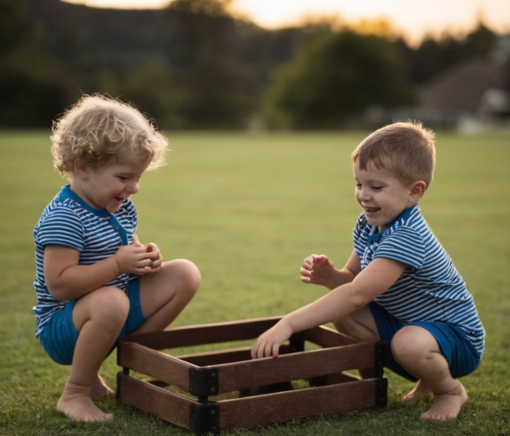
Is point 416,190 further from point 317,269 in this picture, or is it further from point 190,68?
point 190,68

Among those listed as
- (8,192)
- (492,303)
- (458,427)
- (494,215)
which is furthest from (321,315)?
(8,192)

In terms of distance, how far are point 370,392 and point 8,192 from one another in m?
10.8

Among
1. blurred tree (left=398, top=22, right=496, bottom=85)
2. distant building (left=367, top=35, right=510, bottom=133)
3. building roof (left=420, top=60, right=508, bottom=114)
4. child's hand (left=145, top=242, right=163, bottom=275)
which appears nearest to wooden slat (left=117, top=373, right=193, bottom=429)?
child's hand (left=145, top=242, right=163, bottom=275)

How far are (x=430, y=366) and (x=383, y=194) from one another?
2.44 feet

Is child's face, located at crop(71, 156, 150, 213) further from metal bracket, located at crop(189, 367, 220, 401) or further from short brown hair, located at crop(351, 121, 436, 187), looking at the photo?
short brown hair, located at crop(351, 121, 436, 187)

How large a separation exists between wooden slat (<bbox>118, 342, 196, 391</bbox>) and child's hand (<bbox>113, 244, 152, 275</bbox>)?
12.7 inches

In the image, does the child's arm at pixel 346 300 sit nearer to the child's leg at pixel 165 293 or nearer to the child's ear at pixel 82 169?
the child's leg at pixel 165 293

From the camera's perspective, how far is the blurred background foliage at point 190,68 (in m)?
59.1

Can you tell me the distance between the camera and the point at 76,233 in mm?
3072

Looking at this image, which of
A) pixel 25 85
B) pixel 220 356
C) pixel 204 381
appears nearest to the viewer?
pixel 204 381

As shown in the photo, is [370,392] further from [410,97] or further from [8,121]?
[410,97]

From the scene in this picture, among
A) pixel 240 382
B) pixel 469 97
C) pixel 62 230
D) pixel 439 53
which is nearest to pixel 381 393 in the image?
pixel 240 382

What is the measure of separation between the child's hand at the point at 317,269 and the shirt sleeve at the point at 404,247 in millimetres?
398

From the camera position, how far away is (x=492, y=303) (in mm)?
5387
